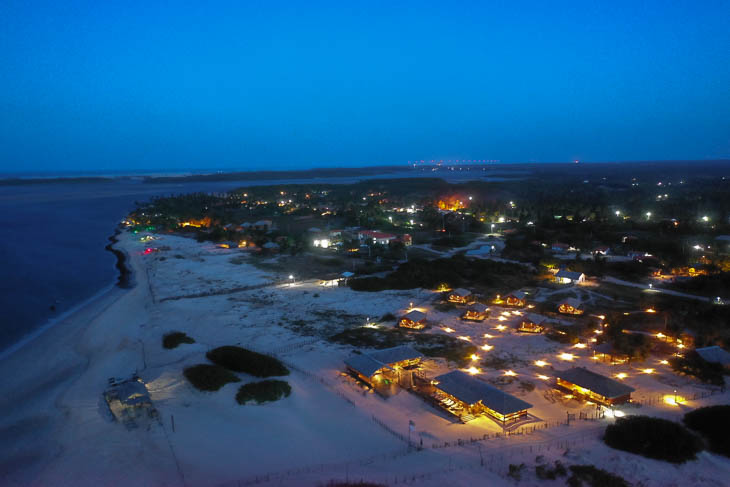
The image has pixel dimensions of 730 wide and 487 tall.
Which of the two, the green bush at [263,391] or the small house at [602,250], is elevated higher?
the small house at [602,250]

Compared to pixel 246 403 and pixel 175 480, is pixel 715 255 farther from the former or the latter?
pixel 175 480

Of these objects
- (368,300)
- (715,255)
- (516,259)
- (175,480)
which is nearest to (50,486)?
(175,480)

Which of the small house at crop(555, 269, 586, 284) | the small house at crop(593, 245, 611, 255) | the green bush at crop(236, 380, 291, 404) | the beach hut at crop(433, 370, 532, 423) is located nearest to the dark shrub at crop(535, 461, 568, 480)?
the beach hut at crop(433, 370, 532, 423)

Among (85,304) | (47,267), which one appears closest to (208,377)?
(85,304)

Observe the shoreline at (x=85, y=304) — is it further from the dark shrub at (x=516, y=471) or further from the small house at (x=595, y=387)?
the small house at (x=595, y=387)

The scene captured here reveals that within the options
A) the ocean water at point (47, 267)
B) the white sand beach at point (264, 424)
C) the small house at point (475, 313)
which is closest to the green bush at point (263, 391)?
the white sand beach at point (264, 424)

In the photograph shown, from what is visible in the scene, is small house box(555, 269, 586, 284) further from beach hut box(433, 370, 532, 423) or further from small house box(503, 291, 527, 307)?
beach hut box(433, 370, 532, 423)

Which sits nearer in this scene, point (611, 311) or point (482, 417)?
point (482, 417)
